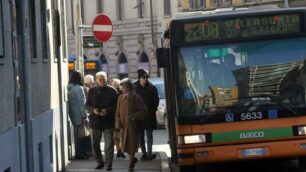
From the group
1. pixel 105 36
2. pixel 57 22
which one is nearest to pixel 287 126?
pixel 57 22

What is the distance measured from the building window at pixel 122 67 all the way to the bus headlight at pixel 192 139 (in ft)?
186

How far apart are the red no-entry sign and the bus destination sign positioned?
749 centimetres

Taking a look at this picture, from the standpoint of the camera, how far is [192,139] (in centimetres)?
1305

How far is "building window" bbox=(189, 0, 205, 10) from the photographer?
203 ft

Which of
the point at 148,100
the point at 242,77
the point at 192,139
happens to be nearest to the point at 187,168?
the point at 192,139

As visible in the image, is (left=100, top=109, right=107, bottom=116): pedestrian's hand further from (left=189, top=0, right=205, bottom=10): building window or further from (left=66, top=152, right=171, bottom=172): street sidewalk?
(left=189, top=0, right=205, bottom=10): building window

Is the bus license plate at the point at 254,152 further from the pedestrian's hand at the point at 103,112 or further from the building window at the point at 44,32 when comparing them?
the building window at the point at 44,32

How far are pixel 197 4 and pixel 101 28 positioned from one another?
42.4m

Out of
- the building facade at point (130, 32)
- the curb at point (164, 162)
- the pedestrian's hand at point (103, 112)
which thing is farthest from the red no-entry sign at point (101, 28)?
the building facade at point (130, 32)

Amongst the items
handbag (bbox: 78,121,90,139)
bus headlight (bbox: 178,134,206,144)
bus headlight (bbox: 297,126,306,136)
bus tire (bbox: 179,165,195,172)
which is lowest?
bus tire (bbox: 179,165,195,172)

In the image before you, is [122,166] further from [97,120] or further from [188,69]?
[188,69]

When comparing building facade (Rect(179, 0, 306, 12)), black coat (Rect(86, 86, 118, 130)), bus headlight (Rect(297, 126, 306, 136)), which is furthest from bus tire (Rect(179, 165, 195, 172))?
building facade (Rect(179, 0, 306, 12))

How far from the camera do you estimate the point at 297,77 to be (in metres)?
13.0

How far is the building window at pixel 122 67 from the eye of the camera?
2746 inches
